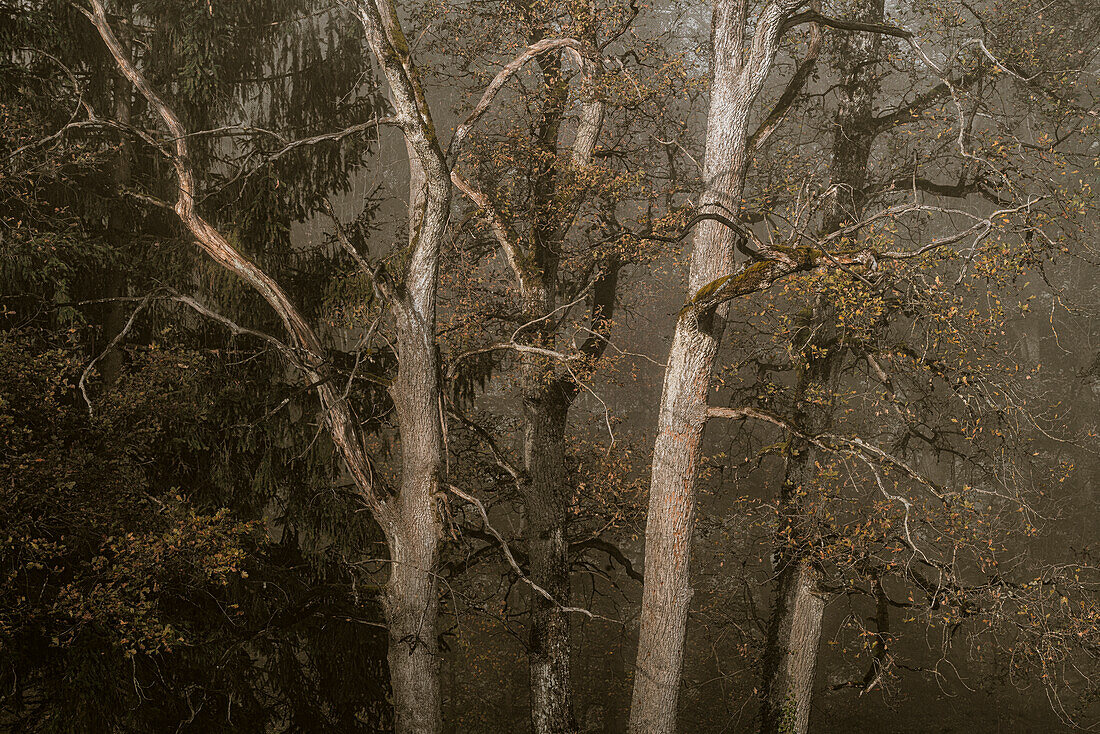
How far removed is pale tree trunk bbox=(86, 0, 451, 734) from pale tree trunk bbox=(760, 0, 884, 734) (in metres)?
4.79

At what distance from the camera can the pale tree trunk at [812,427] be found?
10.8 meters

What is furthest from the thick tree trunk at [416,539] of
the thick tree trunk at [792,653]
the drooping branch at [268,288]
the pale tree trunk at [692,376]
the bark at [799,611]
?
the thick tree trunk at [792,653]

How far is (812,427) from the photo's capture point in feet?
35.7

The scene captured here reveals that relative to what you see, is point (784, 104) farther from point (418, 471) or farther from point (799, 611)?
point (799, 611)

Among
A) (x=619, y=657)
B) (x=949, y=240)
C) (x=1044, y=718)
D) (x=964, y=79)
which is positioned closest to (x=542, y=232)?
(x=949, y=240)

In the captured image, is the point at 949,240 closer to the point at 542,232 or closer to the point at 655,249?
the point at 655,249

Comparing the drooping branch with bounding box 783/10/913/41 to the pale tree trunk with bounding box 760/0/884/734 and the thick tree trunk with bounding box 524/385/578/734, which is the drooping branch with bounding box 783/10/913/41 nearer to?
the pale tree trunk with bounding box 760/0/884/734

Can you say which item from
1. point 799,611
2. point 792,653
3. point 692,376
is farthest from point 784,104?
point 792,653

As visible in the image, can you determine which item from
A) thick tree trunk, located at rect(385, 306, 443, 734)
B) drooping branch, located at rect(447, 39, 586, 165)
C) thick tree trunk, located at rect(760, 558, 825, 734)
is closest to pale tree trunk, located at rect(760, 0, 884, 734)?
thick tree trunk, located at rect(760, 558, 825, 734)

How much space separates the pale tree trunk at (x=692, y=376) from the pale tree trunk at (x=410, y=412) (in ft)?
8.44

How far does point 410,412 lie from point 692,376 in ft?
10.6

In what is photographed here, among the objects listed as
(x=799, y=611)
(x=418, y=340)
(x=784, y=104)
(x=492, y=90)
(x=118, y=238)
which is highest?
(x=784, y=104)

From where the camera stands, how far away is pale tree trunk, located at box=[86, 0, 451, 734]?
8.38m

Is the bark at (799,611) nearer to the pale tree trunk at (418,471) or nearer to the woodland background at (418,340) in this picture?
the woodland background at (418,340)
